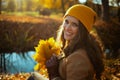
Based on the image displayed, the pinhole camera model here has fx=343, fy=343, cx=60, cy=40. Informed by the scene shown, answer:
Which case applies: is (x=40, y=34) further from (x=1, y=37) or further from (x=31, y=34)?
(x=1, y=37)

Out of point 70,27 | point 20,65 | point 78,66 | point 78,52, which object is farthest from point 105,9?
point 78,66

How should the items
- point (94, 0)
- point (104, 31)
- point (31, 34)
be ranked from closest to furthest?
1. point (31, 34)
2. point (104, 31)
3. point (94, 0)

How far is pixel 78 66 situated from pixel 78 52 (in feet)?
0.54

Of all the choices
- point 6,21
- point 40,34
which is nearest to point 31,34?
point 40,34

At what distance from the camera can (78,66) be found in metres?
3.23

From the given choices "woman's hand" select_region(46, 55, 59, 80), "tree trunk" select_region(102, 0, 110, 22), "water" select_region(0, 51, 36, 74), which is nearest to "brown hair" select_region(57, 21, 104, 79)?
"woman's hand" select_region(46, 55, 59, 80)

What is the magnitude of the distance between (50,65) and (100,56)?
1.73 ft

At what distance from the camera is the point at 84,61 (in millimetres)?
3266

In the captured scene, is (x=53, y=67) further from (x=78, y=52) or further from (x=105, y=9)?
(x=105, y=9)

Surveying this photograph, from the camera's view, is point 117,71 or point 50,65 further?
point 117,71

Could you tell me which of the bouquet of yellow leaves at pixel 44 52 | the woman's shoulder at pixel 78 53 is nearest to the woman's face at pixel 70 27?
the woman's shoulder at pixel 78 53

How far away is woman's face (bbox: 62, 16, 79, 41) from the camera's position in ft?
11.4

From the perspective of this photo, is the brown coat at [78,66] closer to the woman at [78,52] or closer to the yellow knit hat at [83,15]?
the woman at [78,52]

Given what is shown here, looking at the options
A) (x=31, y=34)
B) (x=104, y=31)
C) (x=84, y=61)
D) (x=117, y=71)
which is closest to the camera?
(x=84, y=61)
